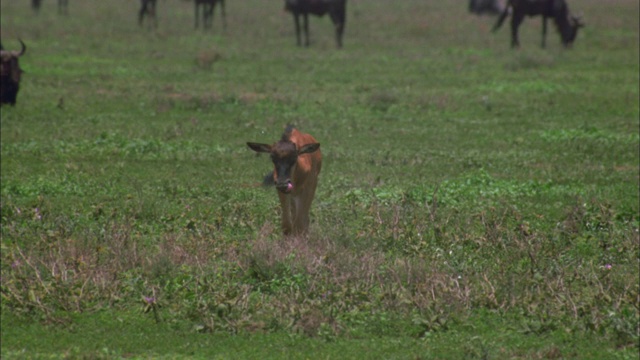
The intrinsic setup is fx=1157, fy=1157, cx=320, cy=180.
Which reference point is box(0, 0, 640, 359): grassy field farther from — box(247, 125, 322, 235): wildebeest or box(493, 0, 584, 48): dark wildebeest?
box(493, 0, 584, 48): dark wildebeest

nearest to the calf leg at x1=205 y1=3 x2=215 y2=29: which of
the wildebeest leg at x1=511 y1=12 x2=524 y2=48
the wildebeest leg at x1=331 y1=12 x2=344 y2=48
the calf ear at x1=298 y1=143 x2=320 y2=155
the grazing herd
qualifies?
the grazing herd

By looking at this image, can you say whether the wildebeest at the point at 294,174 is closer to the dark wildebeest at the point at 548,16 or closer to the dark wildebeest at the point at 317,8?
the dark wildebeest at the point at 548,16

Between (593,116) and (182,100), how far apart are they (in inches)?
272

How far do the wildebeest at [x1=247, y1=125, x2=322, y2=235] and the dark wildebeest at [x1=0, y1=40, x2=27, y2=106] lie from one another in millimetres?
10215

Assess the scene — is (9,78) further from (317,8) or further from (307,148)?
(317,8)

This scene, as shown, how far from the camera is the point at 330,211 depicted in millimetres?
11859

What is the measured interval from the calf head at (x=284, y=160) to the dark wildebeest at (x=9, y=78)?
1082cm

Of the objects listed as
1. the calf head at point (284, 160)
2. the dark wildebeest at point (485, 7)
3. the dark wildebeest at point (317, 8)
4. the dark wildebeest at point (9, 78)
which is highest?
the calf head at point (284, 160)

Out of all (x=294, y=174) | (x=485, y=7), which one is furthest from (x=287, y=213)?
(x=485, y=7)

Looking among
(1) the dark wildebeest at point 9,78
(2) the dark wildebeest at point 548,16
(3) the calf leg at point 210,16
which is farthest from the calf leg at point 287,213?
(3) the calf leg at point 210,16

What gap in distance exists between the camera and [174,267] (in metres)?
9.13

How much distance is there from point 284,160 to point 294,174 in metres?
0.32

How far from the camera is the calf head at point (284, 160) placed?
377 inches

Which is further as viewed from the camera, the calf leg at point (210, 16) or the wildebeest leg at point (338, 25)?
the calf leg at point (210, 16)
